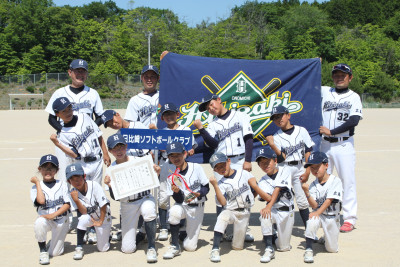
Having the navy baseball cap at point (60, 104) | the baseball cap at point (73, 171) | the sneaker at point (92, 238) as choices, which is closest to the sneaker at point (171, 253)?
the sneaker at point (92, 238)

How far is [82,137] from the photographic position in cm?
666

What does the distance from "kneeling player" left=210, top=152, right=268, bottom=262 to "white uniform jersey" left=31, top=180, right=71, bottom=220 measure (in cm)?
199

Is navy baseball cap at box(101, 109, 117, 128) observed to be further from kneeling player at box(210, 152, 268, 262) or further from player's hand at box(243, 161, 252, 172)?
player's hand at box(243, 161, 252, 172)

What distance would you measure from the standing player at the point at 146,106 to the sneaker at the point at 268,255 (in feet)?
9.35

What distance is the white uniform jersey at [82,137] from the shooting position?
261 inches

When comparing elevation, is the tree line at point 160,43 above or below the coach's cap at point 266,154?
above

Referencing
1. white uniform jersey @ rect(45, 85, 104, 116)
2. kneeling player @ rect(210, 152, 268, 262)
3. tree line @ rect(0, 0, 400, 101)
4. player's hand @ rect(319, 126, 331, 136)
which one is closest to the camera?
kneeling player @ rect(210, 152, 268, 262)

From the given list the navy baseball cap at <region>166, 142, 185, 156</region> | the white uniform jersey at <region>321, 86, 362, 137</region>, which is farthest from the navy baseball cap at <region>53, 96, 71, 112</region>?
the white uniform jersey at <region>321, 86, 362, 137</region>

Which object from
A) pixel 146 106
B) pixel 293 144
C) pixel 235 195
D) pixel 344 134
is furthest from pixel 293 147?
pixel 146 106

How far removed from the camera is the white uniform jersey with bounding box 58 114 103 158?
6637 millimetres

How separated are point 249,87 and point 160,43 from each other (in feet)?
196

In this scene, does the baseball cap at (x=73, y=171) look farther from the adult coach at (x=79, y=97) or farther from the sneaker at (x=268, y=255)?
the sneaker at (x=268, y=255)

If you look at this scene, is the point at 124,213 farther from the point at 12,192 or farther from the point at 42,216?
the point at 12,192

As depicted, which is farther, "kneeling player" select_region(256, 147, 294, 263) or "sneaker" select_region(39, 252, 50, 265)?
"kneeling player" select_region(256, 147, 294, 263)
